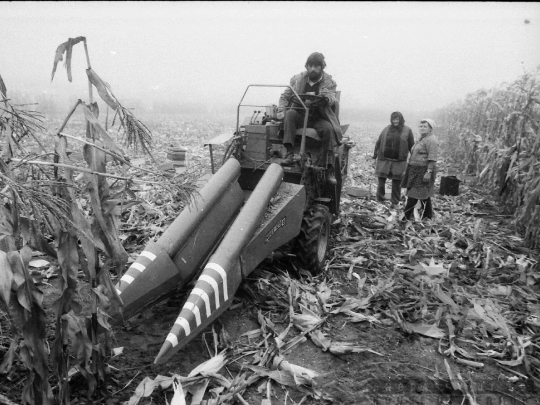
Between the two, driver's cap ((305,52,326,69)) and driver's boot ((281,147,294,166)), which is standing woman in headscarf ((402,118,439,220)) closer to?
driver's cap ((305,52,326,69))

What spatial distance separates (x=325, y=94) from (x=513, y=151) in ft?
15.7

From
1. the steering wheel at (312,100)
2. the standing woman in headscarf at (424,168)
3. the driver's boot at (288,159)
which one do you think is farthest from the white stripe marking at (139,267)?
the standing woman in headscarf at (424,168)

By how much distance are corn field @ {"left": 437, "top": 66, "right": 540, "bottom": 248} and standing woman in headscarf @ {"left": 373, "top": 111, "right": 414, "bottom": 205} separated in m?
1.89

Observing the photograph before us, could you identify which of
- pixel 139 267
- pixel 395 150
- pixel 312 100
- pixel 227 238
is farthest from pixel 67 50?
pixel 395 150

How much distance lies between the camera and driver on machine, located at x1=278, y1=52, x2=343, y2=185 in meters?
5.12

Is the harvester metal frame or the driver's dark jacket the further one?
the driver's dark jacket

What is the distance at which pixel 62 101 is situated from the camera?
30797mm

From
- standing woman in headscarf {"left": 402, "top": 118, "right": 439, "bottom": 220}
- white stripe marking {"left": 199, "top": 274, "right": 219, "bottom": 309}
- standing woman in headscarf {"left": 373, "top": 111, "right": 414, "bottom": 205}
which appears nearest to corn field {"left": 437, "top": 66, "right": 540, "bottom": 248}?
standing woman in headscarf {"left": 402, "top": 118, "right": 439, "bottom": 220}

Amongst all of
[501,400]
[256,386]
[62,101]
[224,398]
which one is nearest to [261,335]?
[256,386]

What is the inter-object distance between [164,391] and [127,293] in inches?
33.0

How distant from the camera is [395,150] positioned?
7879 mm

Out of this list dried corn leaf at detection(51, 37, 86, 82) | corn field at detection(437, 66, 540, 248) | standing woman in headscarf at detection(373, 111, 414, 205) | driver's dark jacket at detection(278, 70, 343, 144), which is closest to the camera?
dried corn leaf at detection(51, 37, 86, 82)

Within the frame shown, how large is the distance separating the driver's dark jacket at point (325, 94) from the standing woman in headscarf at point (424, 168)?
2226 millimetres

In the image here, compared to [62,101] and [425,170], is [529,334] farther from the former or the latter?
[62,101]
